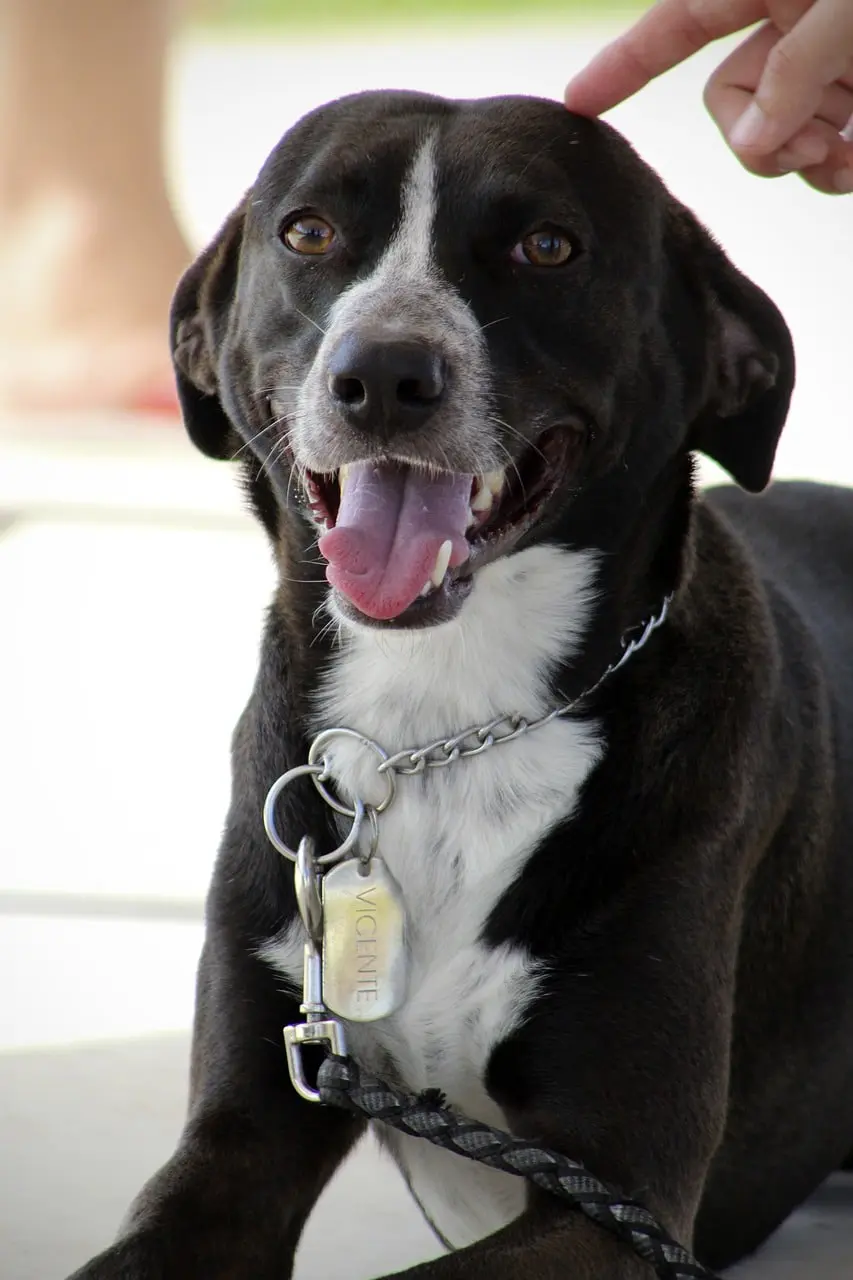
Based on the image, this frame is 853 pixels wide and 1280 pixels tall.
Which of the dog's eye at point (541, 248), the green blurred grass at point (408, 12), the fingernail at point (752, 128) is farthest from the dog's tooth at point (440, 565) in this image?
the green blurred grass at point (408, 12)

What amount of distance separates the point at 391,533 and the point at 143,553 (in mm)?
3932

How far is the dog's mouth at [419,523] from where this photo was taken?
200 centimetres

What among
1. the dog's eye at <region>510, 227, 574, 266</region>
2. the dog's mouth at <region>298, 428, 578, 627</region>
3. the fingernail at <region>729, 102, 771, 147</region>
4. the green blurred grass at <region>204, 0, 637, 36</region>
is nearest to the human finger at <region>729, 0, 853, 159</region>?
the fingernail at <region>729, 102, 771, 147</region>

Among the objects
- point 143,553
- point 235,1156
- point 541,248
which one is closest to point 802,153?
point 541,248

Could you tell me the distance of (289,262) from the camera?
2.14 metres

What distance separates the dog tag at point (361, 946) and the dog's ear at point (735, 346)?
0.69 metres

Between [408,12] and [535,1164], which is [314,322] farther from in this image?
[408,12]

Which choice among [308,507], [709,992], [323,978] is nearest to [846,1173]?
[709,992]

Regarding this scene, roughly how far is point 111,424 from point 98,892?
4.10m

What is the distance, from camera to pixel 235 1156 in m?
1.99

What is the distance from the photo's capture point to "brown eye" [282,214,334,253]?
212cm

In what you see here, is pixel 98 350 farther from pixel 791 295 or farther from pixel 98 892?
pixel 98 892

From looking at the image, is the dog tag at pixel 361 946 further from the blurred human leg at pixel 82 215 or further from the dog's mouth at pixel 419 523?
the blurred human leg at pixel 82 215

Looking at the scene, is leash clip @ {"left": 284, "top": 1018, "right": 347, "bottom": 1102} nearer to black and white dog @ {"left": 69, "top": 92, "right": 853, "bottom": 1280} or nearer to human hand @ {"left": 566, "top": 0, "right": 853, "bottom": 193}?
black and white dog @ {"left": 69, "top": 92, "right": 853, "bottom": 1280}
